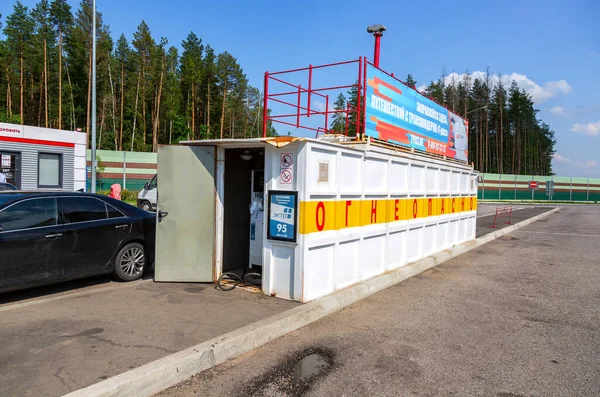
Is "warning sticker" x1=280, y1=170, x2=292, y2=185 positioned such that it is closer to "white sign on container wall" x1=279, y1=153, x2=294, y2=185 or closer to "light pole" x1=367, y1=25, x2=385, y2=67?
"white sign on container wall" x1=279, y1=153, x2=294, y2=185

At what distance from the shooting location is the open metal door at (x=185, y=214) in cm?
731

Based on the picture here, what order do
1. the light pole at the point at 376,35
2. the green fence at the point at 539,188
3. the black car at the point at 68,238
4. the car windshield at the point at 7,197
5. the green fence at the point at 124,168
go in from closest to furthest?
the black car at the point at 68,238, the car windshield at the point at 7,197, the light pole at the point at 376,35, the green fence at the point at 124,168, the green fence at the point at 539,188

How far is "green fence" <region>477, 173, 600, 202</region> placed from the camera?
57.4m

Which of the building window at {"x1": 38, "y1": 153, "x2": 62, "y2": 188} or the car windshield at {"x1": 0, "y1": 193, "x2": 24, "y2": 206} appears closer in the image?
the car windshield at {"x1": 0, "y1": 193, "x2": 24, "y2": 206}

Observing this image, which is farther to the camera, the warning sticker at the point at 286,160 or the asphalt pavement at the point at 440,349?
the warning sticker at the point at 286,160

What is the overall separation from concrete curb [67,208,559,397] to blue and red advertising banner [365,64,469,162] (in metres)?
3.08

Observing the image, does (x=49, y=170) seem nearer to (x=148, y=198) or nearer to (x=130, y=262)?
(x=148, y=198)

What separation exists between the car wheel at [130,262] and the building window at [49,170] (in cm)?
1481

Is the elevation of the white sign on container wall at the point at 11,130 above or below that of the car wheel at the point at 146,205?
above

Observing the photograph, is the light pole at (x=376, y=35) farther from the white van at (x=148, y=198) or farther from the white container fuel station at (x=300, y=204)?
the white van at (x=148, y=198)

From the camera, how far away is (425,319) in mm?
6289

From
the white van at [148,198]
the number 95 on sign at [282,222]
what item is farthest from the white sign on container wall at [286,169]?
the white van at [148,198]

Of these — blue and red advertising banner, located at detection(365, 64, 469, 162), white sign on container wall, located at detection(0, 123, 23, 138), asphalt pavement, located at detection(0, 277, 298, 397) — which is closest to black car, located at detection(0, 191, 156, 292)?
asphalt pavement, located at detection(0, 277, 298, 397)

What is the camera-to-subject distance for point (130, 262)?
757cm
